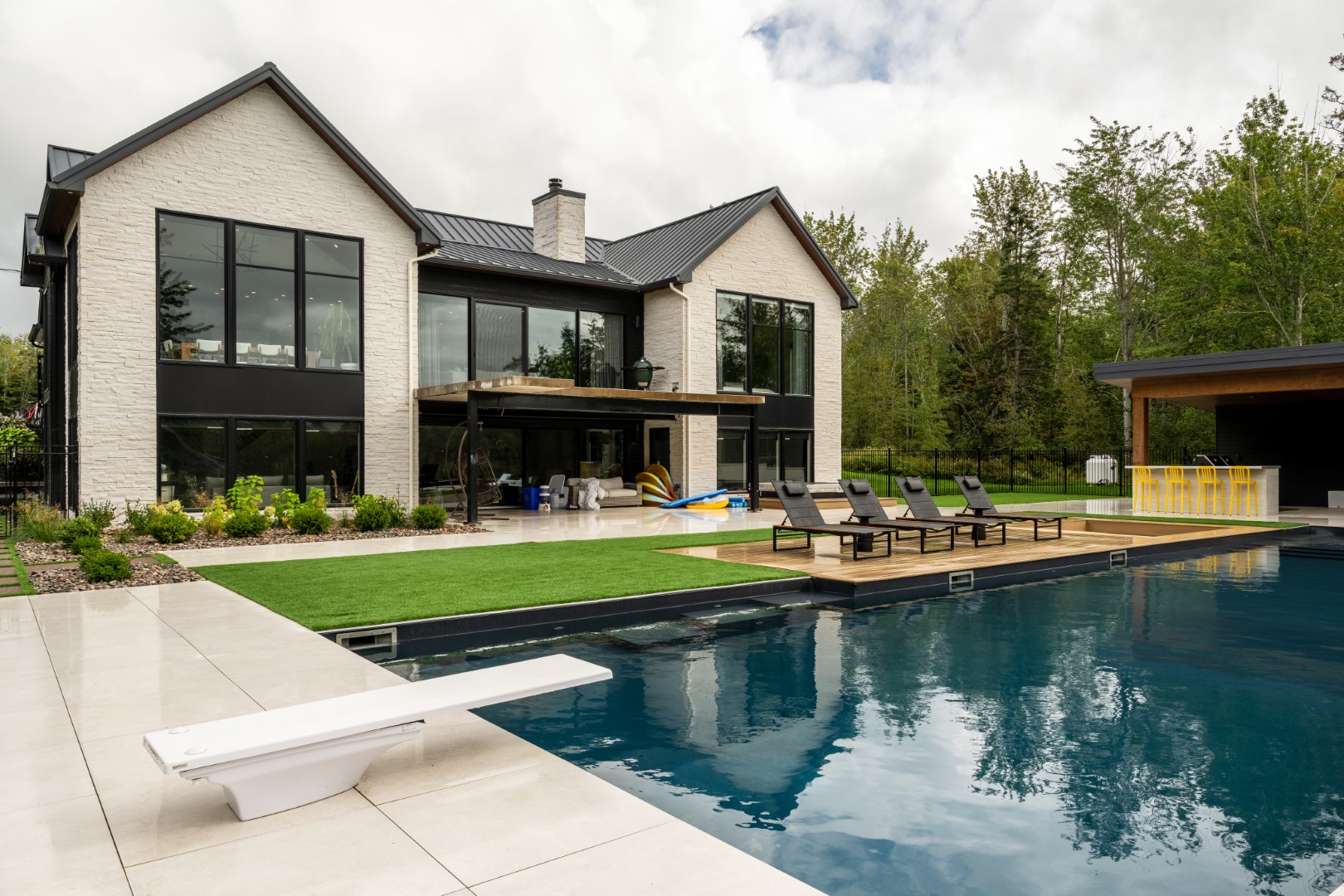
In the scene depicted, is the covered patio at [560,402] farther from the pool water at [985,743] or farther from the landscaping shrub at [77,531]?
the pool water at [985,743]

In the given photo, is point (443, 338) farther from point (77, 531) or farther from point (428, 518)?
point (77, 531)

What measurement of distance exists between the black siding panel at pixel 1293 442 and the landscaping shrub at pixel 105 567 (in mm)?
24086

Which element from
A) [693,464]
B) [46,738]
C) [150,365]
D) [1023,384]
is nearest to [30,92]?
[150,365]

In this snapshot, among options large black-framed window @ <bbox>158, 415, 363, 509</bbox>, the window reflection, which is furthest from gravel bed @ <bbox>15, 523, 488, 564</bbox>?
the window reflection

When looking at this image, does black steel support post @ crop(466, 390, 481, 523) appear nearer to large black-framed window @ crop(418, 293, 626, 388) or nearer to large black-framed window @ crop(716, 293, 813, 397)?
large black-framed window @ crop(418, 293, 626, 388)

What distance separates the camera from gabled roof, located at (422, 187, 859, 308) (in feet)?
65.9

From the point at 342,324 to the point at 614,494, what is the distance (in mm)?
7192

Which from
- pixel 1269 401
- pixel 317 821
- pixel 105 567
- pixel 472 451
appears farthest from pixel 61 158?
pixel 1269 401

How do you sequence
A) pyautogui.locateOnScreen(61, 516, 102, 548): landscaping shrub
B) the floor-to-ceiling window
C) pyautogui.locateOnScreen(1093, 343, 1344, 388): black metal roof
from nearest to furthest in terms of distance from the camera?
pyautogui.locateOnScreen(61, 516, 102, 548): landscaping shrub → pyautogui.locateOnScreen(1093, 343, 1344, 388): black metal roof → the floor-to-ceiling window

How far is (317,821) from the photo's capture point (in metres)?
3.26

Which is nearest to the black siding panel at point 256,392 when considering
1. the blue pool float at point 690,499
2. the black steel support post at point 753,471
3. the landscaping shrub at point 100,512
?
the landscaping shrub at point 100,512

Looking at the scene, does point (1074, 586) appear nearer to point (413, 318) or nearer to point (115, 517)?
point (413, 318)

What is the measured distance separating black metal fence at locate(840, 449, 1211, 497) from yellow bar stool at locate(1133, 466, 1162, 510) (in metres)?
6.98

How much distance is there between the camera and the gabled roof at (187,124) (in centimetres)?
1355
